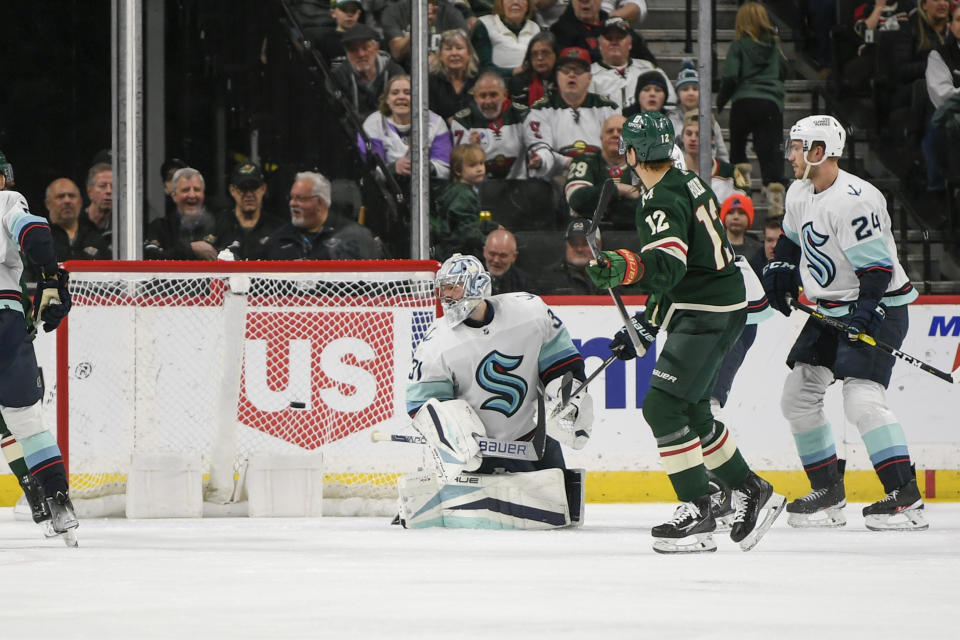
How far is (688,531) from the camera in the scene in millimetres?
3869

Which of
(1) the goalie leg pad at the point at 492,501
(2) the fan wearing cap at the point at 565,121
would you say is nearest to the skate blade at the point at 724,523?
(1) the goalie leg pad at the point at 492,501

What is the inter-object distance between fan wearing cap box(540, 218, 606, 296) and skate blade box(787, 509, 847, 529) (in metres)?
2.42

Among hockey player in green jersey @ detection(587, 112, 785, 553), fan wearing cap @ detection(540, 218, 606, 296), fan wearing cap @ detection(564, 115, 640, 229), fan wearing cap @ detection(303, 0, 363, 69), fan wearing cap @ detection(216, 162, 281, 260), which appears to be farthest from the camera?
fan wearing cap @ detection(303, 0, 363, 69)

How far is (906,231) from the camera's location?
7.76m

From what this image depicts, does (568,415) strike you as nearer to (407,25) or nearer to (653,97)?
(653,97)

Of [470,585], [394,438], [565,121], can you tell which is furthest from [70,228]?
[470,585]

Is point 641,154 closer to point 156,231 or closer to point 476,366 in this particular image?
point 476,366

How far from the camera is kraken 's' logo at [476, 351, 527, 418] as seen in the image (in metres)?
4.78

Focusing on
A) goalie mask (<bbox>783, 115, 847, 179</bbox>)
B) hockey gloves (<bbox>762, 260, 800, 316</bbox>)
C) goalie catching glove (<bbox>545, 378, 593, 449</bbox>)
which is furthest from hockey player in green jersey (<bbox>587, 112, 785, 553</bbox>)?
goalie mask (<bbox>783, 115, 847, 179</bbox>)

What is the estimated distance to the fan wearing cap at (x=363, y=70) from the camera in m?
7.71

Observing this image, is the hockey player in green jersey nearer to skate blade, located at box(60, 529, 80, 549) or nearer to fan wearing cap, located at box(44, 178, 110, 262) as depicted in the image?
skate blade, located at box(60, 529, 80, 549)

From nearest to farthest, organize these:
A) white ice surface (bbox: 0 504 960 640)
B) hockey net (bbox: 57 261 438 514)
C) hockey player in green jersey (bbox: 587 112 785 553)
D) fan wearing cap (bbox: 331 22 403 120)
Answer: white ice surface (bbox: 0 504 960 640), hockey player in green jersey (bbox: 587 112 785 553), hockey net (bbox: 57 261 438 514), fan wearing cap (bbox: 331 22 403 120)

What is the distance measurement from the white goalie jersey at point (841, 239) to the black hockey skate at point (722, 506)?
2.15 feet

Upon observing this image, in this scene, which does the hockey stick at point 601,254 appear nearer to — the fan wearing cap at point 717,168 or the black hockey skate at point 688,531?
the black hockey skate at point 688,531
